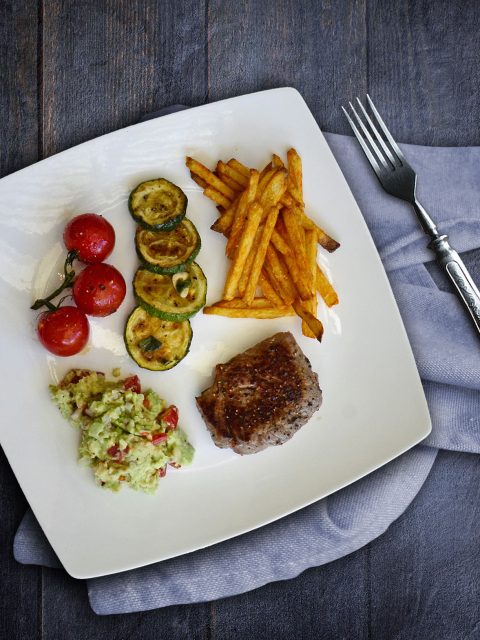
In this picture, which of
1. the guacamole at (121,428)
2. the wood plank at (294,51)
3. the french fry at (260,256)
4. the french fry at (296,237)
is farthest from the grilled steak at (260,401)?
the wood plank at (294,51)

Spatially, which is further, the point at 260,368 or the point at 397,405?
the point at 397,405

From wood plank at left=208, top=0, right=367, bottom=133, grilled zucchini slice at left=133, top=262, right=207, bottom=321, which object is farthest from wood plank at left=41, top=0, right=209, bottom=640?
grilled zucchini slice at left=133, top=262, right=207, bottom=321

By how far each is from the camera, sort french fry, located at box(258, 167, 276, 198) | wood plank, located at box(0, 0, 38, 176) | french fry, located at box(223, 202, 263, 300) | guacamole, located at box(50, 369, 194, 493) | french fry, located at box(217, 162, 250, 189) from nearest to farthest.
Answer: guacamole, located at box(50, 369, 194, 493) → french fry, located at box(223, 202, 263, 300) → french fry, located at box(258, 167, 276, 198) → french fry, located at box(217, 162, 250, 189) → wood plank, located at box(0, 0, 38, 176)

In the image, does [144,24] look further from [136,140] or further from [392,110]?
[392,110]

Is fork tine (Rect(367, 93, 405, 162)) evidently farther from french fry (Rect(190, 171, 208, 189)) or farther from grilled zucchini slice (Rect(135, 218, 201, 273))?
grilled zucchini slice (Rect(135, 218, 201, 273))

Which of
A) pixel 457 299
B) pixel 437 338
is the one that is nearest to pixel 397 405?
pixel 437 338

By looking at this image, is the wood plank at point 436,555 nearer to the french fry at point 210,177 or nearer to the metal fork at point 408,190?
the metal fork at point 408,190

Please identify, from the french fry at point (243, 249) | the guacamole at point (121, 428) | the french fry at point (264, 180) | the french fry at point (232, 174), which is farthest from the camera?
the french fry at point (232, 174)
